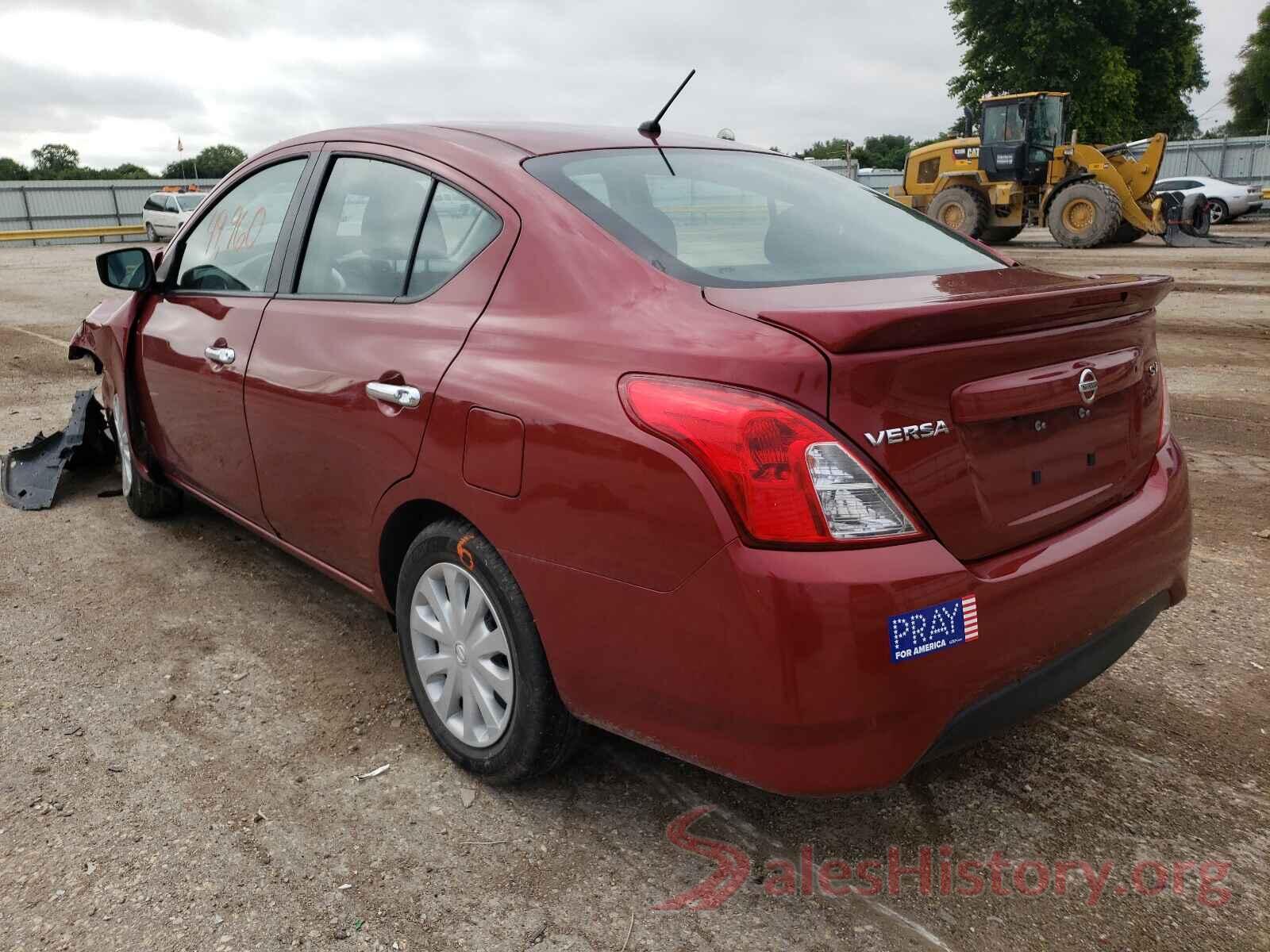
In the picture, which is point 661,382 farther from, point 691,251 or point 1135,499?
point 1135,499

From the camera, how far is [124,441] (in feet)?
14.4

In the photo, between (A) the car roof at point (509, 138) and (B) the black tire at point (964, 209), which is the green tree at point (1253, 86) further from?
(A) the car roof at point (509, 138)

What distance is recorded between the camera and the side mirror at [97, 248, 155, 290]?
3973 mm

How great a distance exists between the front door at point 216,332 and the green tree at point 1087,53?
1665 inches

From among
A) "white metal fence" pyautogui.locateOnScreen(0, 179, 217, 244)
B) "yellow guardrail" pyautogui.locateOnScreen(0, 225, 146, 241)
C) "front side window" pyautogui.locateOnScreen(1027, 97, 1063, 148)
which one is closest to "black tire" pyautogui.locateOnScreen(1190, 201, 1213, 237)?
"front side window" pyautogui.locateOnScreen(1027, 97, 1063, 148)

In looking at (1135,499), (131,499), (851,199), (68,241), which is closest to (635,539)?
(1135,499)

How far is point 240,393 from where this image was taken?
3.28 meters

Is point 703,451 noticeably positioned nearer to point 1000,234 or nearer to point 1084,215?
point 1084,215

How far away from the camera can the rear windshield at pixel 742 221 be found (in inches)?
91.7

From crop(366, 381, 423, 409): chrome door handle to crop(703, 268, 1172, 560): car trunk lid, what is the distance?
2.73 ft

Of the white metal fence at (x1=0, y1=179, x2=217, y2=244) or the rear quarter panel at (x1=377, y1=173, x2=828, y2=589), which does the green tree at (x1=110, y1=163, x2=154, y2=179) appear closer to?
the white metal fence at (x1=0, y1=179, x2=217, y2=244)

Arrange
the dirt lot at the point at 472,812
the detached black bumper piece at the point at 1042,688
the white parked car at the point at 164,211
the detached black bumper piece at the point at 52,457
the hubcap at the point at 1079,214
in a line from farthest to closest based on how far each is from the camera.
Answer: the white parked car at the point at 164,211
the hubcap at the point at 1079,214
the detached black bumper piece at the point at 52,457
the dirt lot at the point at 472,812
the detached black bumper piece at the point at 1042,688

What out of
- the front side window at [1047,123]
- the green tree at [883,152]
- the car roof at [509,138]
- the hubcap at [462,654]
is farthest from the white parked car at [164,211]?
the green tree at [883,152]

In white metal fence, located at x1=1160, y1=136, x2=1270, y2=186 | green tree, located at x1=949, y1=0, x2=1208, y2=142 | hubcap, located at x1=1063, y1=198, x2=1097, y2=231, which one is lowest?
hubcap, located at x1=1063, y1=198, x2=1097, y2=231
